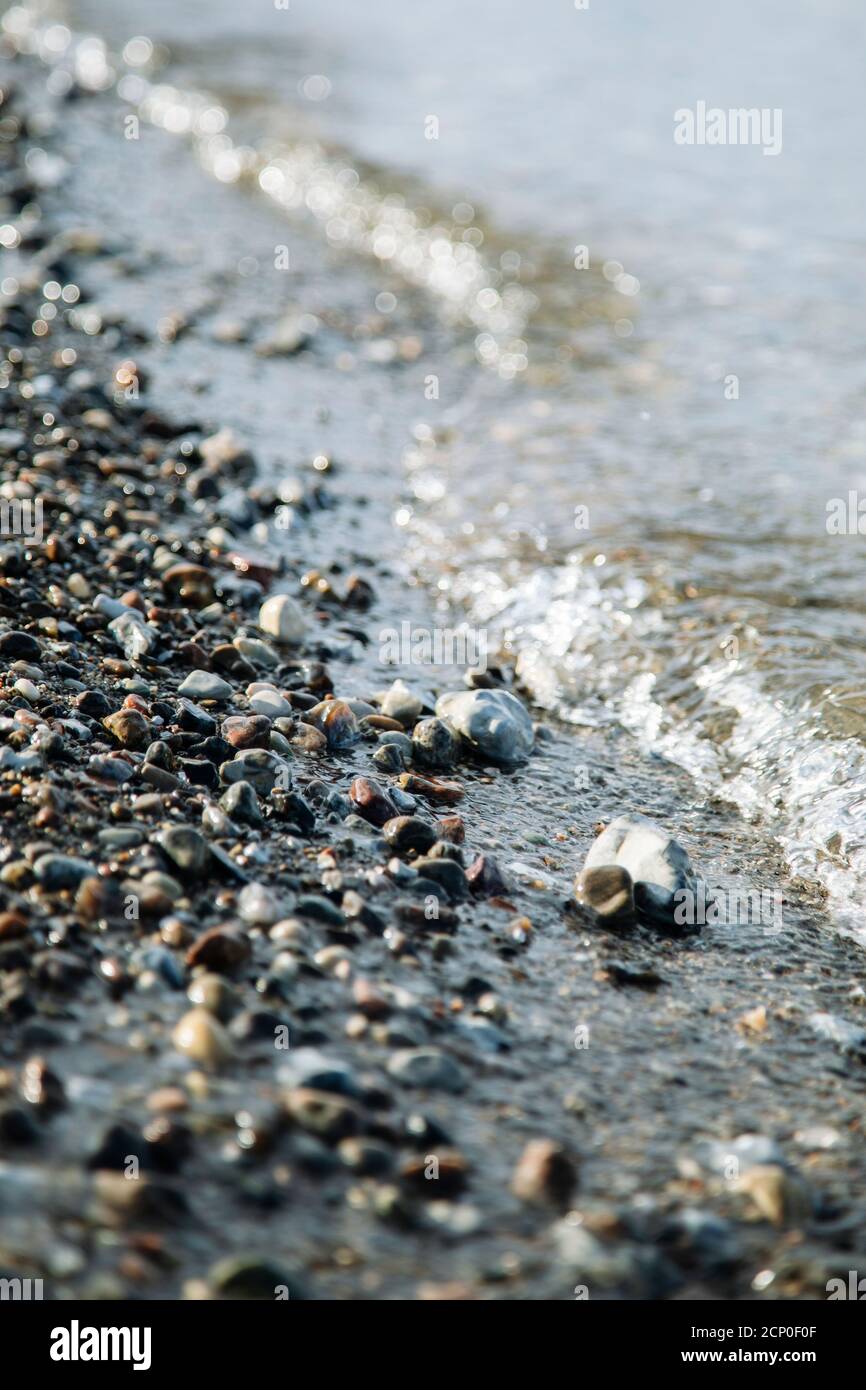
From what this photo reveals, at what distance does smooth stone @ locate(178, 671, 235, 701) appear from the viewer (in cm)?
446

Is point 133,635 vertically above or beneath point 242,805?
above

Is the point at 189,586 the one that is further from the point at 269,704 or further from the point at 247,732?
the point at 247,732

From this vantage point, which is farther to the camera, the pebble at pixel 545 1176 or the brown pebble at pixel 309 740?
the brown pebble at pixel 309 740

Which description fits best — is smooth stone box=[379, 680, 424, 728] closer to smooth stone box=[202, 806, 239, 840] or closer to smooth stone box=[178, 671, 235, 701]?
smooth stone box=[178, 671, 235, 701]

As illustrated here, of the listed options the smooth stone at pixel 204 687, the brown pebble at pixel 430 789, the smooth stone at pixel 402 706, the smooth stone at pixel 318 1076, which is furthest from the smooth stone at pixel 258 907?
the smooth stone at pixel 402 706

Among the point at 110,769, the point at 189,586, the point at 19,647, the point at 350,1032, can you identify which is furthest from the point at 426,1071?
the point at 189,586

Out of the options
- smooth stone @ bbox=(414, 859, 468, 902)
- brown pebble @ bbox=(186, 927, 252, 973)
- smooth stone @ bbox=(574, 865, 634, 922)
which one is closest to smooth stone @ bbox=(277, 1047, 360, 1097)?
brown pebble @ bbox=(186, 927, 252, 973)

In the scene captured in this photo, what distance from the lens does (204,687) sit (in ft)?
14.7

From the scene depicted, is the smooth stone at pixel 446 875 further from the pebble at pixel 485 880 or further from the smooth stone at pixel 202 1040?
the smooth stone at pixel 202 1040

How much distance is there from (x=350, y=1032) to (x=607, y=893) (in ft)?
3.56

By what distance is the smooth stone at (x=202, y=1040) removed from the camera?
9.46 ft

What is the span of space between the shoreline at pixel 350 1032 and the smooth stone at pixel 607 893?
83 mm

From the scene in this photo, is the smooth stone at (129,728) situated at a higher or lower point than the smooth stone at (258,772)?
higher
